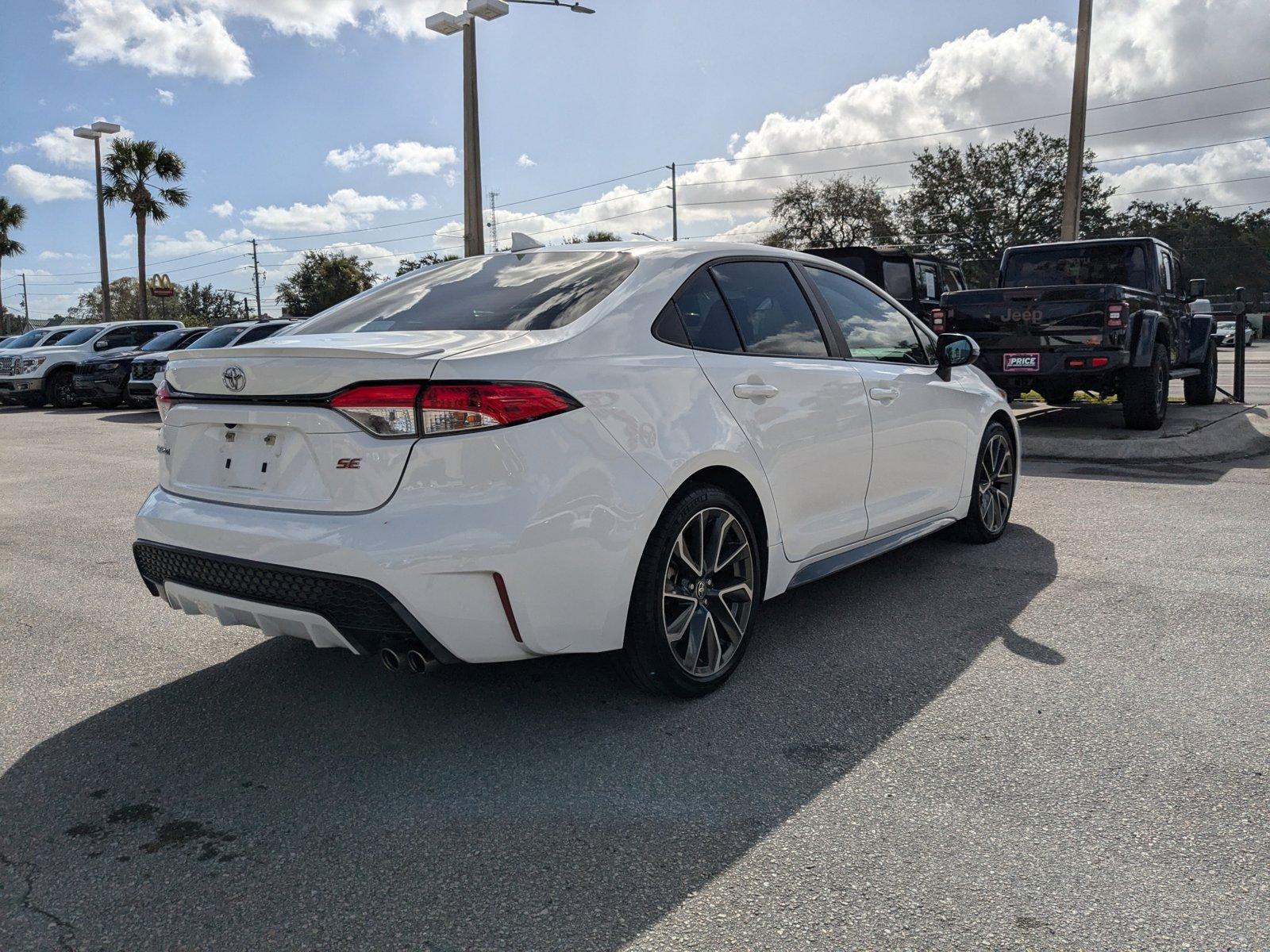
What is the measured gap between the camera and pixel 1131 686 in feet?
12.0

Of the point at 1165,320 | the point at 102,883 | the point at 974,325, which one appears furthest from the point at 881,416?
the point at 1165,320

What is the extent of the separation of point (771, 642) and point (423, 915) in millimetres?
2207

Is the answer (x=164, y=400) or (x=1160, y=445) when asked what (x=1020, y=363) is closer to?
(x=1160, y=445)

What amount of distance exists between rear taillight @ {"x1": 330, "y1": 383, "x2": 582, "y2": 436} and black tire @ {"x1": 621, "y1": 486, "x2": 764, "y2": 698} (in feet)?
2.16

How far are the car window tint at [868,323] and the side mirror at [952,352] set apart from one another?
Result: 0.08 meters

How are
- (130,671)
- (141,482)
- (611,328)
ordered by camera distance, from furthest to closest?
(141,482) < (130,671) < (611,328)

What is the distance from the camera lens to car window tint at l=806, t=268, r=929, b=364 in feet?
15.2

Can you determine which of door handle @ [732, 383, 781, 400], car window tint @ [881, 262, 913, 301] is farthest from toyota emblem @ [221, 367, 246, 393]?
car window tint @ [881, 262, 913, 301]

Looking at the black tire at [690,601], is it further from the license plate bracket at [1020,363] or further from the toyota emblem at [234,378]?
the license plate bracket at [1020,363]

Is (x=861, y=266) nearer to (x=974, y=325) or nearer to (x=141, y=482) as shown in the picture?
(x=974, y=325)

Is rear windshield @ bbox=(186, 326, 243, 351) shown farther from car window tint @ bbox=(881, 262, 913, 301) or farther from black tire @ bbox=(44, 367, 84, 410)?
car window tint @ bbox=(881, 262, 913, 301)

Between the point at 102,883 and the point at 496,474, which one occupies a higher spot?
the point at 496,474

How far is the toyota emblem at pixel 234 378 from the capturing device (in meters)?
3.25

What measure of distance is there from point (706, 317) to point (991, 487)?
2824 mm
